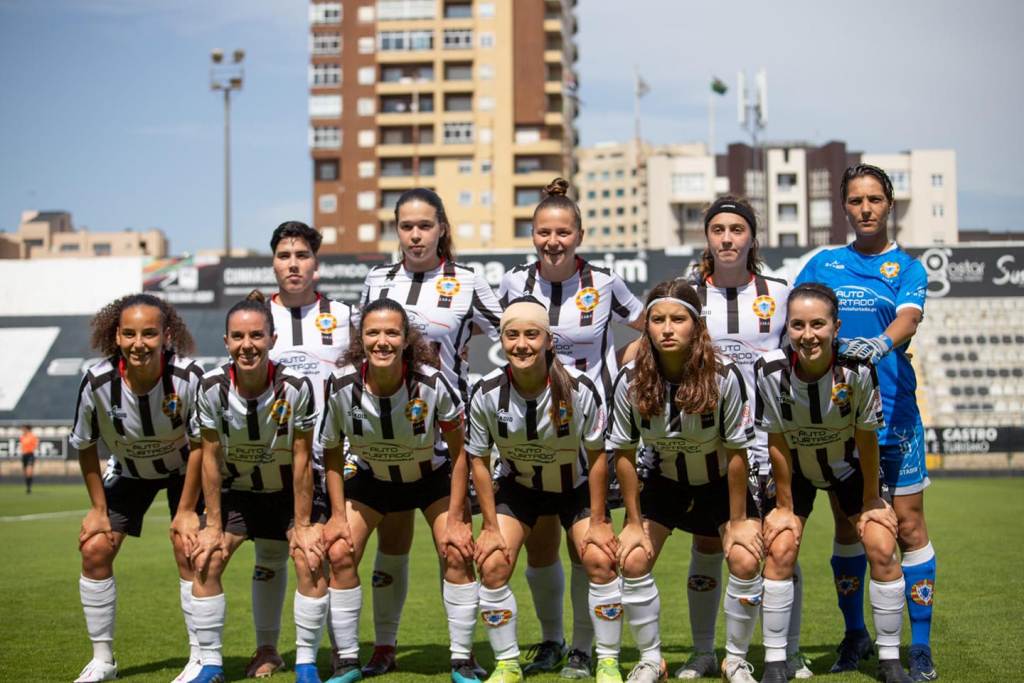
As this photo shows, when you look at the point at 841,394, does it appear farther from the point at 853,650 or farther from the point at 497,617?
the point at 497,617

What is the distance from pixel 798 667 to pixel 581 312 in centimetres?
218

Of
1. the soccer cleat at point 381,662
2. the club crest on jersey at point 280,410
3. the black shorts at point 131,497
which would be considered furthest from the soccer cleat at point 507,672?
the black shorts at point 131,497

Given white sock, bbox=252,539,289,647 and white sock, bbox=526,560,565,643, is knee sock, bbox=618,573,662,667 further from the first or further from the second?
white sock, bbox=252,539,289,647

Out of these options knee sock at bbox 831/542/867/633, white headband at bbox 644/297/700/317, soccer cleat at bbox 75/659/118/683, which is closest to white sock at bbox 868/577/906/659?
knee sock at bbox 831/542/867/633

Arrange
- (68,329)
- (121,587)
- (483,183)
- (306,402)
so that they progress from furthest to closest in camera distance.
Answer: (483,183)
(68,329)
(121,587)
(306,402)

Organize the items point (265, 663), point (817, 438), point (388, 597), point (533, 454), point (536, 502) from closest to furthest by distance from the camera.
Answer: point (817, 438) → point (533, 454) → point (536, 502) → point (265, 663) → point (388, 597)

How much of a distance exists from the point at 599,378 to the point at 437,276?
1.09 metres

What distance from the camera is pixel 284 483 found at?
590 cm

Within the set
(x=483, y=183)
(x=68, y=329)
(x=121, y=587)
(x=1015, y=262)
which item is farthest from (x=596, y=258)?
(x=483, y=183)

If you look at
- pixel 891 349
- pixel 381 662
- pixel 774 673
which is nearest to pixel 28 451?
pixel 381 662

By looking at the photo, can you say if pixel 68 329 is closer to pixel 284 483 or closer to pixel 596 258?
pixel 596 258

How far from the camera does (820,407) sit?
5.39 meters

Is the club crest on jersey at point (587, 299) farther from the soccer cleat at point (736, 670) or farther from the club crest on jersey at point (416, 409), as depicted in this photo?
the soccer cleat at point (736, 670)

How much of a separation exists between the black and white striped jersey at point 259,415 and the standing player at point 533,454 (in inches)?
35.3
